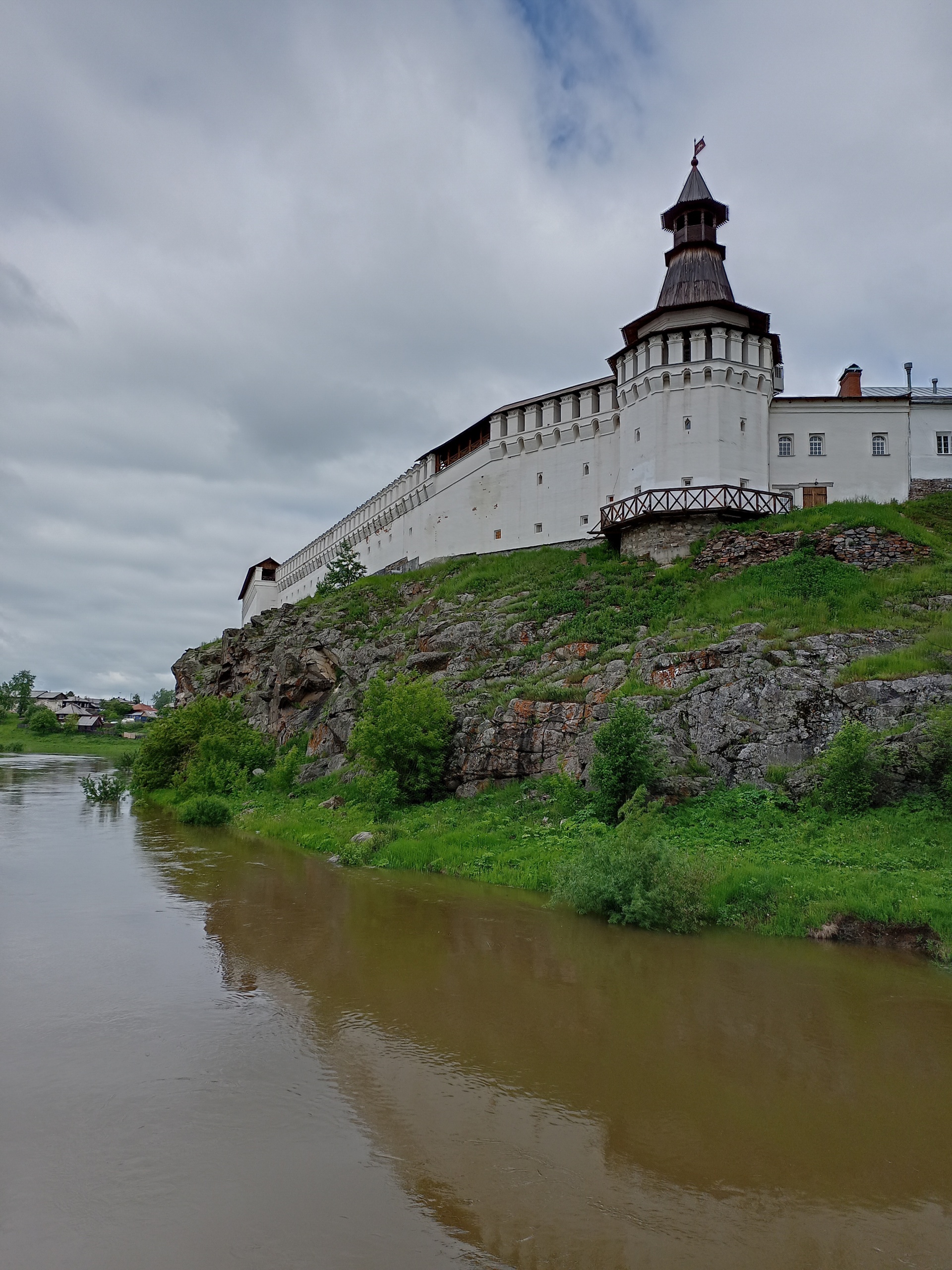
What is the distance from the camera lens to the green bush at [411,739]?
90.2ft

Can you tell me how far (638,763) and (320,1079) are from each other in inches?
525

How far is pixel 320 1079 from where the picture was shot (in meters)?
10.3

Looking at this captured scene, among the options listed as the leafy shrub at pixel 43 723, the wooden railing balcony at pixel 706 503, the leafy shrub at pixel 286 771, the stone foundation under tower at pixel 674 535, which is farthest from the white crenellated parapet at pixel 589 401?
the leafy shrub at pixel 43 723

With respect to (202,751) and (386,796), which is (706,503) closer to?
(386,796)

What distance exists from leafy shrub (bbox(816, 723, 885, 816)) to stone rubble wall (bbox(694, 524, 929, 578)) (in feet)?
43.0

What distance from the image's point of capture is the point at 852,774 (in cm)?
1941

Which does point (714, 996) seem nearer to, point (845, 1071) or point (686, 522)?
point (845, 1071)

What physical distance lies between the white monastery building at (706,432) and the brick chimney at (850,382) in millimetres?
66

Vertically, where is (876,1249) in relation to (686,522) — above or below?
below

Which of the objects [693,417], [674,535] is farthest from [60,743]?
[693,417]

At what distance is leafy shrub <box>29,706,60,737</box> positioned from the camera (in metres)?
113

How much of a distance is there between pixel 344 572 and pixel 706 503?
3137 centimetres

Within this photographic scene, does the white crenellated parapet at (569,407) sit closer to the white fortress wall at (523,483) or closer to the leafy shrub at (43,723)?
the white fortress wall at (523,483)

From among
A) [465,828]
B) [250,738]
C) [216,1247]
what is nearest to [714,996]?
[216,1247]
